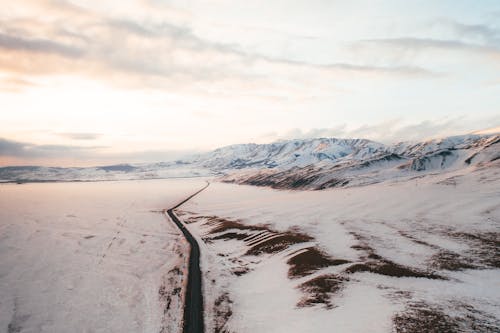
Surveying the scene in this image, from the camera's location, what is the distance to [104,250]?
4812 cm

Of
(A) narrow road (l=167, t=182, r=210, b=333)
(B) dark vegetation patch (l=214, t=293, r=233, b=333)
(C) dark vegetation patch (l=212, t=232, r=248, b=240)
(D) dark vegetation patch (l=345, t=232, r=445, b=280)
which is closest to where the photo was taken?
(B) dark vegetation patch (l=214, t=293, r=233, b=333)

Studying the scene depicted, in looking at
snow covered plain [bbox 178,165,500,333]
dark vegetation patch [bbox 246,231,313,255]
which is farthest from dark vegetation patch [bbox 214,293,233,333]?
dark vegetation patch [bbox 246,231,313,255]

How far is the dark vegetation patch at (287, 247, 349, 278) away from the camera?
35694mm

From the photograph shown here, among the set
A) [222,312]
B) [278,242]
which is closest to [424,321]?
[222,312]

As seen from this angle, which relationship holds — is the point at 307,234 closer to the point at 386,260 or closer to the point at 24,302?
the point at 386,260

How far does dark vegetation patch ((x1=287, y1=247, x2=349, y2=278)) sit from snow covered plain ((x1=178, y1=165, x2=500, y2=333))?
123mm

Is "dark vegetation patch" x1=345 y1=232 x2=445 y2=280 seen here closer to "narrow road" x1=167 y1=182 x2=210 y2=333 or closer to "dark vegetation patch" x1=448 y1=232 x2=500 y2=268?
"dark vegetation patch" x1=448 y1=232 x2=500 y2=268

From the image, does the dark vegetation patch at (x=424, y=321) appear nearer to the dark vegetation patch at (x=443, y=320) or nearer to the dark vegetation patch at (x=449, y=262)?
the dark vegetation patch at (x=443, y=320)

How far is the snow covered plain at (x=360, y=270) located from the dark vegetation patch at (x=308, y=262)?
0.12 metres

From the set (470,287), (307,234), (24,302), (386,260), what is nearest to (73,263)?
(24,302)

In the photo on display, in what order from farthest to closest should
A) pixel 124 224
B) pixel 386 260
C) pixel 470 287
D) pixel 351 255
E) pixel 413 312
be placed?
pixel 124 224 → pixel 351 255 → pixel 386 260 → pixel 470 287 → pixel 413 312

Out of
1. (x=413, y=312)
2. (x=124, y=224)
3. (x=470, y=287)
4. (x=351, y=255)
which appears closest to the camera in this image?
(x=413, y=312)

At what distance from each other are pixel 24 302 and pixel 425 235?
49.8 metres

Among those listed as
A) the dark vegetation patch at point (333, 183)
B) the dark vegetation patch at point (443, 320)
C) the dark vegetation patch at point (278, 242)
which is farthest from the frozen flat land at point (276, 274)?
the dark vegetation patch at point (333, 183)
